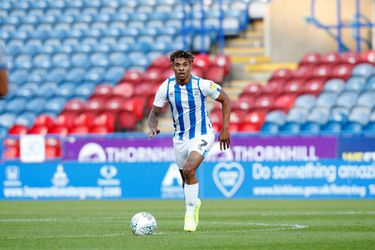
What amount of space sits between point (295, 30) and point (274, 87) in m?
3.76

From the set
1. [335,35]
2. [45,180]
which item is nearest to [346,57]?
[335,35]

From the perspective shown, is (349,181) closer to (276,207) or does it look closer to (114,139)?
(276,207)

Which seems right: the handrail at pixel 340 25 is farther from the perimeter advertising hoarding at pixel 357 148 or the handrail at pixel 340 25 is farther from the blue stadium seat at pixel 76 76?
the blue stadium seat at pixel 76 76

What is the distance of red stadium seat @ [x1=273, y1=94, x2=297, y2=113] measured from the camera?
1093 inches

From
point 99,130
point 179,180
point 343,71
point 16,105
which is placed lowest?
point 179,180

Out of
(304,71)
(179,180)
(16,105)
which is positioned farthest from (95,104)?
(179,180)

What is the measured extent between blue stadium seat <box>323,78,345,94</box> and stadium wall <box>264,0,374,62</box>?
3.58 meters

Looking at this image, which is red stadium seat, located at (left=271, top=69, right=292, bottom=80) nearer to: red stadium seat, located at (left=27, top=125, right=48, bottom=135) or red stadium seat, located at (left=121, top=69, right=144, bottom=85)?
red stadium seat, located at (left=121, top=69, right=144, bottom=85)

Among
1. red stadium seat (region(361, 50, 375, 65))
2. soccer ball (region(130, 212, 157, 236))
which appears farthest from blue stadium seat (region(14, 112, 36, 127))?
soccer ball (region(130, 212, 157, 236))

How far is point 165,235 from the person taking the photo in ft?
40.7

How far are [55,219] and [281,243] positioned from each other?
5904mm

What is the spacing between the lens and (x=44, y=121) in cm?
Result: 2927

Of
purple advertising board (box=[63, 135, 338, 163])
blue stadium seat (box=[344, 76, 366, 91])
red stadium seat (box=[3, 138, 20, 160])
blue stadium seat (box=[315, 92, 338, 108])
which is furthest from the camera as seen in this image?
blue stadium seat (box=[344, 76, 366, 91])

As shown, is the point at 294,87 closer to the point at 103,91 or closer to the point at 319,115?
the point at 319,115
